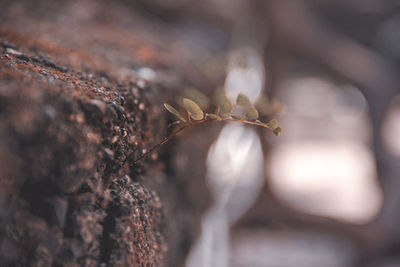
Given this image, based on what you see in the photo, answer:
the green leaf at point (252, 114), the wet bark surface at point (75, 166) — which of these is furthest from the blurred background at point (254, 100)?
the green leaf at point (252, 114)

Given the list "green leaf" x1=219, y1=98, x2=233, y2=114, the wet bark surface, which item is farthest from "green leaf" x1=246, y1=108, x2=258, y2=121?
the wet bark surface

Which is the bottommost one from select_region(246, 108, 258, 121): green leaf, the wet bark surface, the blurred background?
the wet bark surface

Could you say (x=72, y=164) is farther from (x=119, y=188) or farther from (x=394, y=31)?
(x=394, y=31)

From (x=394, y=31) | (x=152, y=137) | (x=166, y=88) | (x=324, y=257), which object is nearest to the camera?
(x=152, y=137)

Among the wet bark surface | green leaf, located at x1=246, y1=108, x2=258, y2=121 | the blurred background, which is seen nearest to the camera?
the wet bark surface

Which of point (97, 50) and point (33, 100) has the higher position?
point (97, 50)

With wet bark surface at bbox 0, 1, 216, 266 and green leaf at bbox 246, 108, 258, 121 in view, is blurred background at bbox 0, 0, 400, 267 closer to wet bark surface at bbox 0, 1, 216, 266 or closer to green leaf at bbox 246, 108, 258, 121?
wet bark surface at bbox 0, 1, 216, 266

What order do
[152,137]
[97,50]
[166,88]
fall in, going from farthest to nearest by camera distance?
[97,50] → [166,88] → [152,137]

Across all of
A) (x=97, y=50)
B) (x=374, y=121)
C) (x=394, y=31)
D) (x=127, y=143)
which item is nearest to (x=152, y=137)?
(x=127, y=143)

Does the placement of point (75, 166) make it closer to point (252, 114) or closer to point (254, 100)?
point (252, 114)

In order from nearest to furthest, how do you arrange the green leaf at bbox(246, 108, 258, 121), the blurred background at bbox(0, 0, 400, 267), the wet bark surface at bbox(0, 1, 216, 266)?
the wet bark surface at bbox(0, 1, 216, 266) → the green leaf at bbox(246, 108, 258, 121) → the blurred background at bbox(0, 0, 400, 267)
